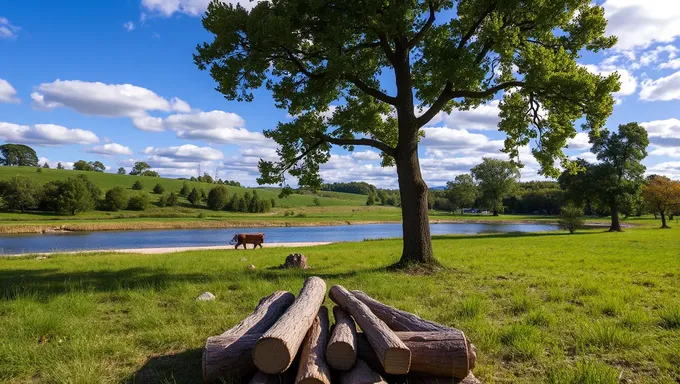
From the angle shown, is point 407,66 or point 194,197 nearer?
point 407,66

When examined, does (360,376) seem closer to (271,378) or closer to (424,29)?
(271,378)

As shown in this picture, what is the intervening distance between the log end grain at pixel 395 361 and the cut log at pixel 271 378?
94 cm

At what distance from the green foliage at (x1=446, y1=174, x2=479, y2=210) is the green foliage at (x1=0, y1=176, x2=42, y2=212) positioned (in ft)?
324

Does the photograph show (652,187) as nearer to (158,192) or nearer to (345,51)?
(345,51)

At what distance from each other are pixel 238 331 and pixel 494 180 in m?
92.7

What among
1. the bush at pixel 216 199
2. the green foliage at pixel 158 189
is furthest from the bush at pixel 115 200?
the bush at pixel 216 199

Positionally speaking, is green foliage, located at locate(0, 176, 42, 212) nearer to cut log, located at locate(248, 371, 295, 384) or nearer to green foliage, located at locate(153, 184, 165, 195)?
green foliage, located at locate(153, 184, 165, 195)

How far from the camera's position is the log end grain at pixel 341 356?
343cm

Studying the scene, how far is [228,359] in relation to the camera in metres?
3.67

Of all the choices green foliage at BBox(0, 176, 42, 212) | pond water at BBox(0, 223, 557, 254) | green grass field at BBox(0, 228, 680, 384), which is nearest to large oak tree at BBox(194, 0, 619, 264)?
green grass field at BBox(0, 228, 680, 384)

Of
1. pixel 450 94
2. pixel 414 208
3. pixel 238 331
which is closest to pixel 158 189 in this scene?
pixel 414 208

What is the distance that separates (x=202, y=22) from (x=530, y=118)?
10837mm

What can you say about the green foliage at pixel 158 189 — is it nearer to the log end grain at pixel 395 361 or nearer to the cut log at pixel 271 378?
the cut log at pixel 271 378

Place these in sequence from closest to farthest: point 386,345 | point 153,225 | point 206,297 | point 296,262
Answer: point 386,345, point 206,297, point 296,262, point 153,225
